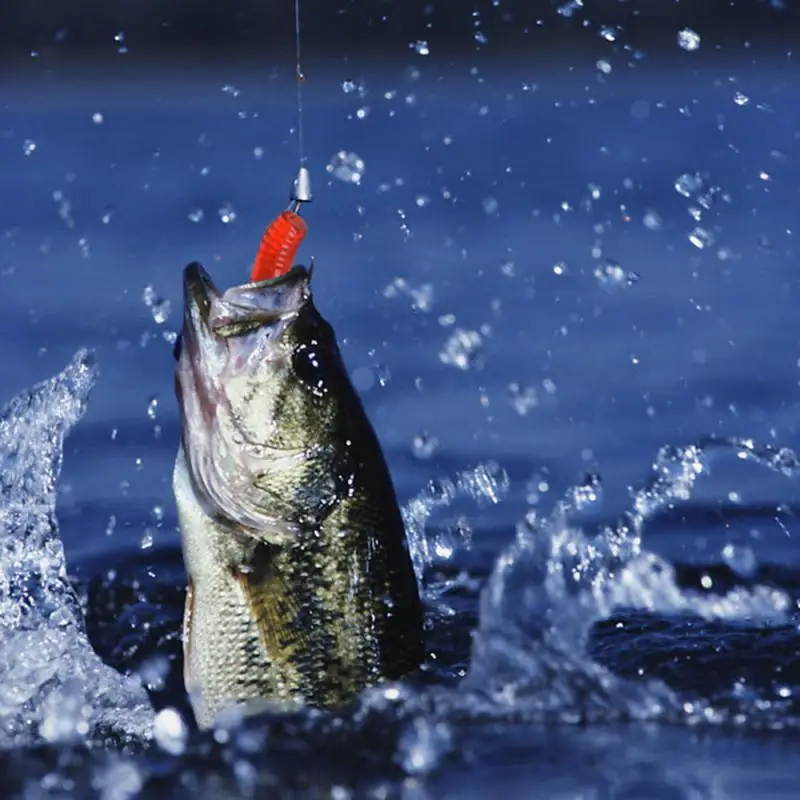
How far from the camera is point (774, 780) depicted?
135 inches

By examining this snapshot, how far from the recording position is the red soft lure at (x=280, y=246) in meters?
3.57

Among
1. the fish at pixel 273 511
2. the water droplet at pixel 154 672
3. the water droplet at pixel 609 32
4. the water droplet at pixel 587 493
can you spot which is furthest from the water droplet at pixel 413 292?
the water droplet at pixel 609 32

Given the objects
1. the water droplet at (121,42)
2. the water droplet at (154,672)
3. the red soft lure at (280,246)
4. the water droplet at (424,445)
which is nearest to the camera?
the red soft lure at (280,246)

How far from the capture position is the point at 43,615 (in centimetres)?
445

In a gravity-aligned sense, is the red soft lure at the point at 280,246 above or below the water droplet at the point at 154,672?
above

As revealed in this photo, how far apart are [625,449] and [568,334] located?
3.59 ft

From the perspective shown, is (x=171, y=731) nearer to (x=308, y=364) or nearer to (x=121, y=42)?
(x=308, y=364)

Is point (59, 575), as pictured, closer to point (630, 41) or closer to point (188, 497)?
point (188, 497)

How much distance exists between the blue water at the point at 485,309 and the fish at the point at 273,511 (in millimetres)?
228

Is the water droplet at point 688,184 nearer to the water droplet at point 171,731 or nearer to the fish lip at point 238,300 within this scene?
the water droplet at point 171,731

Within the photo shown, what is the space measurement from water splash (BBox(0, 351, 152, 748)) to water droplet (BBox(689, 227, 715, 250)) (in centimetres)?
400

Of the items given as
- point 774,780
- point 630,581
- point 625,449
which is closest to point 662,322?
point 625,449

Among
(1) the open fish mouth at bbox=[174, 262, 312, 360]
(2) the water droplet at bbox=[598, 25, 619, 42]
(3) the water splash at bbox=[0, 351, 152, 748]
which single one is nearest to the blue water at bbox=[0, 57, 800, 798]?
(3) the water splash at bbox=[0, 351, 152, 748]

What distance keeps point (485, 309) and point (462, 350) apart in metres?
0.32
